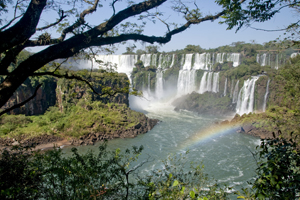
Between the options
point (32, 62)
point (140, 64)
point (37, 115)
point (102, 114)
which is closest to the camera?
point (32, 62)

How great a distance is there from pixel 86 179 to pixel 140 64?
29774 millimetres

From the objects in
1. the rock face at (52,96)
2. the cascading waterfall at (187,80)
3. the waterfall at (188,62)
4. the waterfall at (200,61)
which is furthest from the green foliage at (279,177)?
the waterfall at (188,62)

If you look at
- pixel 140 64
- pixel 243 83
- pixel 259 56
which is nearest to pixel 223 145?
pixel 243 83

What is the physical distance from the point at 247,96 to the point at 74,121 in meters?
16.9

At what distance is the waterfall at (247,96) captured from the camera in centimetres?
2100

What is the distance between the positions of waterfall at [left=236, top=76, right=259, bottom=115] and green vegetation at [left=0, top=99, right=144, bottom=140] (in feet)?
36.9

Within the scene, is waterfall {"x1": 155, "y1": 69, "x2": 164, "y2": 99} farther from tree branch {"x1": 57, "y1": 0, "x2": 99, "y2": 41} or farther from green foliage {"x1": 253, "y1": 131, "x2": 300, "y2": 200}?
green foliage {"x1": 253, "y1": 131, "x2": 300, "y2": 200}

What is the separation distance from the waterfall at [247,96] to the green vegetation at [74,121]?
36.9 ft

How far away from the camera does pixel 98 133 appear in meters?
15.0

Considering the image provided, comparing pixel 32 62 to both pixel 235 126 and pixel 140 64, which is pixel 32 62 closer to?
pixel 235 126

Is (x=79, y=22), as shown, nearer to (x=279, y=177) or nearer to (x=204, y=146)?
(x=279, y=177)

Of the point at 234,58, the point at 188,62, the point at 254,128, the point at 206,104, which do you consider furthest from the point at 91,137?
the point at 234,58

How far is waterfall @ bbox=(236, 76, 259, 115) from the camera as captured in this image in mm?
21000

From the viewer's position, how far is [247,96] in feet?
70.1
